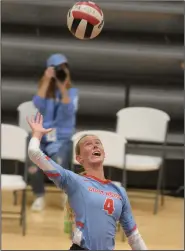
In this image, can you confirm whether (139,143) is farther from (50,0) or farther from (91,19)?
(91,19)

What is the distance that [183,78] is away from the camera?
751cm

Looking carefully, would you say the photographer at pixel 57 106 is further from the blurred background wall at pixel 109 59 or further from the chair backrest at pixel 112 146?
the blurred background wall at pixel 109 59

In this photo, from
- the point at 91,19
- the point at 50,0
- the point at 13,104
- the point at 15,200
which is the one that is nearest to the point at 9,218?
the point at 15,200

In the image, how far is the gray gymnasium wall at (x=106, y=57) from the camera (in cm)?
742

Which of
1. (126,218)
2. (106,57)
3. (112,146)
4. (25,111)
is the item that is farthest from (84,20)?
(106,57)

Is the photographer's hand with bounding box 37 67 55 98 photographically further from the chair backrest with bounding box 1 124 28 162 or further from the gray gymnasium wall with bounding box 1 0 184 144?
the gray gymnasium wall with bounding box 1 0 184 144

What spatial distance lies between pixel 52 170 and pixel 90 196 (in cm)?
25

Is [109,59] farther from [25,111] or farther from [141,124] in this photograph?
[25,111]

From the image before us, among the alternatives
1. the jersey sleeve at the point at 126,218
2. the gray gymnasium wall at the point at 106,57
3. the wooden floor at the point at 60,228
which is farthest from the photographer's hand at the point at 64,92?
the jersey sleeve at the point at 126,218

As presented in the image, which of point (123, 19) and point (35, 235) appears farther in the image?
point (123, 19)

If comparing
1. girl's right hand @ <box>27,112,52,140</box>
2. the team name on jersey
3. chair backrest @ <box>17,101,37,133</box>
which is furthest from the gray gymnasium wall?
the team name on jersey

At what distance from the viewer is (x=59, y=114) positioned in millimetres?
6582

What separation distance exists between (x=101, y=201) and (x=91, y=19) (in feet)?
3.93

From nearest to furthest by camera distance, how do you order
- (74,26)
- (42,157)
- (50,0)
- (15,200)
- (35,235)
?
(42,157) → (74,26) → (35,235) → (15,200) → (50,0)
